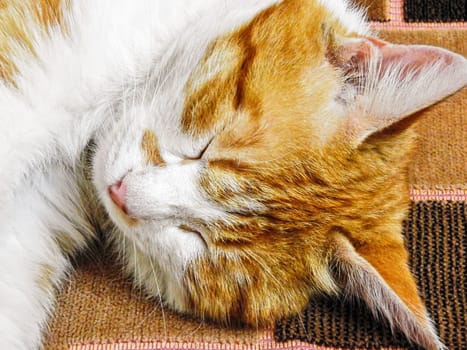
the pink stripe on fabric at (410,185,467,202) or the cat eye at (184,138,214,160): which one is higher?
the cat eye at (184,138,214,160)

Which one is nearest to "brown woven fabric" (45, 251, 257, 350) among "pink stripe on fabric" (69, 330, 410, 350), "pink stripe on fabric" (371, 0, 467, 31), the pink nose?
"pink stripe on fabric" (69, 330, 410, 350)

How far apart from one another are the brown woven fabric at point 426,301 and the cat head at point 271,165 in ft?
0.16

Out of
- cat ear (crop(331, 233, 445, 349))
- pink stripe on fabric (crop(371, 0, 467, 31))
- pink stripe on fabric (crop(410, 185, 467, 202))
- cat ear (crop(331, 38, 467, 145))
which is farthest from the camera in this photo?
pink stripe on fabric (crop(371, 0, 467, 31))

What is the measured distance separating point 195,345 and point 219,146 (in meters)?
0.37

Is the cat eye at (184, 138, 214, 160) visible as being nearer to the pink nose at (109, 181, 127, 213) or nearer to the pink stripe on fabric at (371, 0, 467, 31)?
the pink nose at (109, 181, 127, 213)

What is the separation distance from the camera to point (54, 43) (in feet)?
3.34

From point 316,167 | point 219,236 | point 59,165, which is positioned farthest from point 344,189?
point 59,165

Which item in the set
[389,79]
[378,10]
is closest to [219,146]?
[389,79]

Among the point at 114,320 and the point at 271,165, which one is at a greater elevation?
the point at 271,165

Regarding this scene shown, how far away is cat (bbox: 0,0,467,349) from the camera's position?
0.97 m

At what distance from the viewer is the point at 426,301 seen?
1104mm

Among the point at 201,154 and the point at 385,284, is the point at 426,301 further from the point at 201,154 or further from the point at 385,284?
the point at 201,154

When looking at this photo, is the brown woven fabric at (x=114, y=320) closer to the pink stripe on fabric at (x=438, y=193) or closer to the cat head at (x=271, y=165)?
the cat head at (x=271, y=165)

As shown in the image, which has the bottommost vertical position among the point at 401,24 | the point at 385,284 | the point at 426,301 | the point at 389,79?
the point at 426,301
